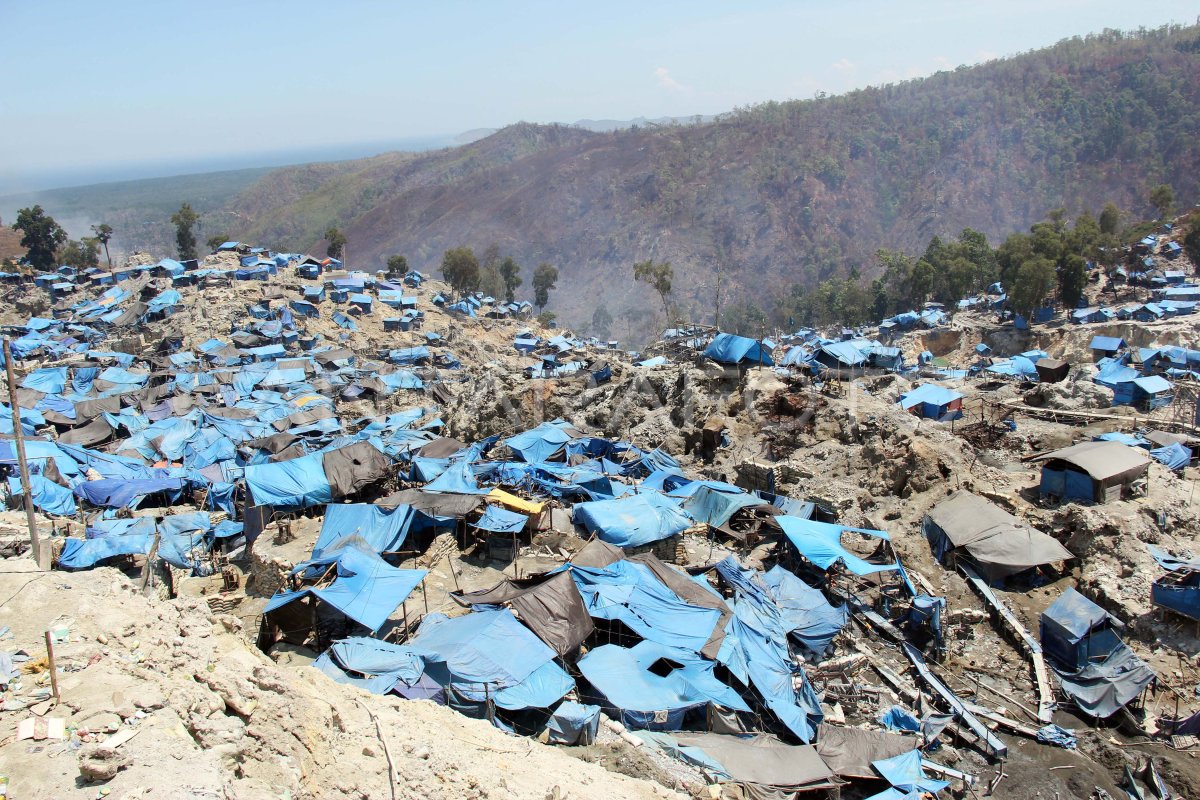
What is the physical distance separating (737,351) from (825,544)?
33.1 feet

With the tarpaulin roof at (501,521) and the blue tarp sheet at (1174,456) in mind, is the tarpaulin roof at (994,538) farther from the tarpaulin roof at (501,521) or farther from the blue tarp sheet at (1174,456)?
the tarpaulin roof at (501,521)

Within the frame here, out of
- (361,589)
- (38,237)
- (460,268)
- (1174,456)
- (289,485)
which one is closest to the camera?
(361,589)

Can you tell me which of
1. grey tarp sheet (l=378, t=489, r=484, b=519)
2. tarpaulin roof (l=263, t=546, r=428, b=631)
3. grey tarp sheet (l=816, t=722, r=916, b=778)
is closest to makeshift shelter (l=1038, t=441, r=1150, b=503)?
grey tarp sheet (l=816, t=722, r=916, b=778)

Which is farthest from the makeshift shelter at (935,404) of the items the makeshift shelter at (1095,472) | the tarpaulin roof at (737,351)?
the makeshift shelter at (1095,472)

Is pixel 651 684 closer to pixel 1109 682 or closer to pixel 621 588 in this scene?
pixel 621 588

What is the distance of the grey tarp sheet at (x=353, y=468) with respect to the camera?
61.0 ft

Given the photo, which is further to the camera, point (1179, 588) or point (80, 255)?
point (80, 255)

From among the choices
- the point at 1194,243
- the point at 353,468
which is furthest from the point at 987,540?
the point at 1194,243

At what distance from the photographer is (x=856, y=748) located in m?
10.1

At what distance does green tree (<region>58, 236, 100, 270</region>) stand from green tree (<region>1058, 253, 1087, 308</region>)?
69.9 meters

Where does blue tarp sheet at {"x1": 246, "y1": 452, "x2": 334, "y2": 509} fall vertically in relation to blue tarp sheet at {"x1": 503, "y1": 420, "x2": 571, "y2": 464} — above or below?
above

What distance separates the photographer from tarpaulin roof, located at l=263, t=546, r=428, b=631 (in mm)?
11344

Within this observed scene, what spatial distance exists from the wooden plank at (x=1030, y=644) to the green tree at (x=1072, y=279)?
105 ft

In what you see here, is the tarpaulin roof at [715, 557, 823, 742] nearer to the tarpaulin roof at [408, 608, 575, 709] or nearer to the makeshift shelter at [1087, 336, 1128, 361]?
the tarpaulin roof at [408, 608, 575, 709]
